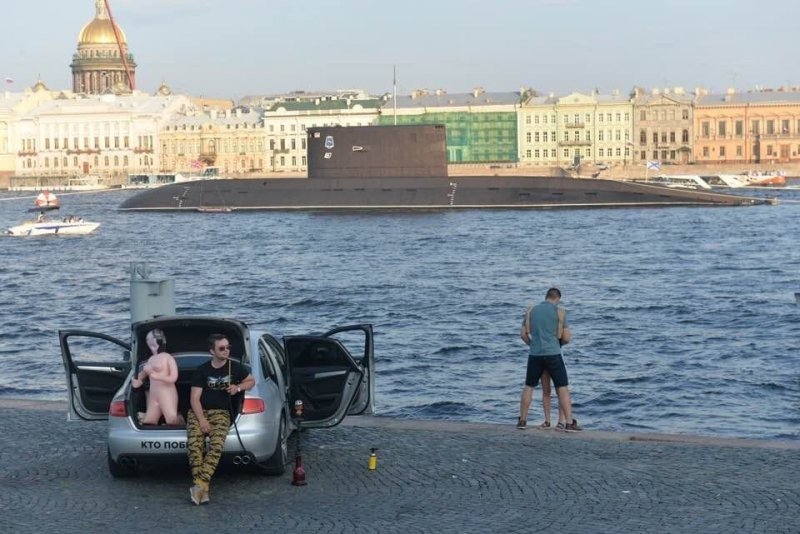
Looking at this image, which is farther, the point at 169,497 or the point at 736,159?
the point at 736,159

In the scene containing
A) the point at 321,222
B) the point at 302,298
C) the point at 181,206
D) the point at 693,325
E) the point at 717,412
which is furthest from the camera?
the point at 181,206

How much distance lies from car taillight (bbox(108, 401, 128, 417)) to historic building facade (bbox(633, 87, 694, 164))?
382 feet

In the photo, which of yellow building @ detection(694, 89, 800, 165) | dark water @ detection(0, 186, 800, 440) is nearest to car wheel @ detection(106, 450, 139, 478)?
dark water @ detection(0, 186, 800, 440)

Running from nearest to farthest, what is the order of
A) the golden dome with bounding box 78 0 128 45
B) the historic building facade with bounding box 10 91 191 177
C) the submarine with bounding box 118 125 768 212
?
the submarine with bounding box 118 125 768 212 → the historic building facade with bounding box 10 91 191 177 → the golden dome with bounding box 78 0 128 45

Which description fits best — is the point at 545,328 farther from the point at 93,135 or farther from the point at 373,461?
the point at 93,135

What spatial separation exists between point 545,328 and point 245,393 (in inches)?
130

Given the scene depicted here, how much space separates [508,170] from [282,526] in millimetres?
115194

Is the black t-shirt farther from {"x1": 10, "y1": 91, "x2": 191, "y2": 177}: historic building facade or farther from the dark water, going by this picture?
{"x1": 10, "y1": 91, "x2": 191, "y2": 177}: historic building facade

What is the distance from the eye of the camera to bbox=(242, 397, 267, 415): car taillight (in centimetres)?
956

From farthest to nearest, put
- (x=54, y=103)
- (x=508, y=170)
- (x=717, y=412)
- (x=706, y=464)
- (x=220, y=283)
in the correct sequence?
(x=54, y=103) → (x=508, y=170) → (x=220, y=283) → (x=717, y=412) → (x=706, y=464)

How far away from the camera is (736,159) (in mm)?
123188

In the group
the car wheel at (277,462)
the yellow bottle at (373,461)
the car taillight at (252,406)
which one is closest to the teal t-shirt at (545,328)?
the yellow bottle at (373,461)

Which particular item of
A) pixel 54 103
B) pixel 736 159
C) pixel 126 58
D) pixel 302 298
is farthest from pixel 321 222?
pixel 126 58

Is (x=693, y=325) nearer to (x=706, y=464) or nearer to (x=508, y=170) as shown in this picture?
(x=706, y=464)
